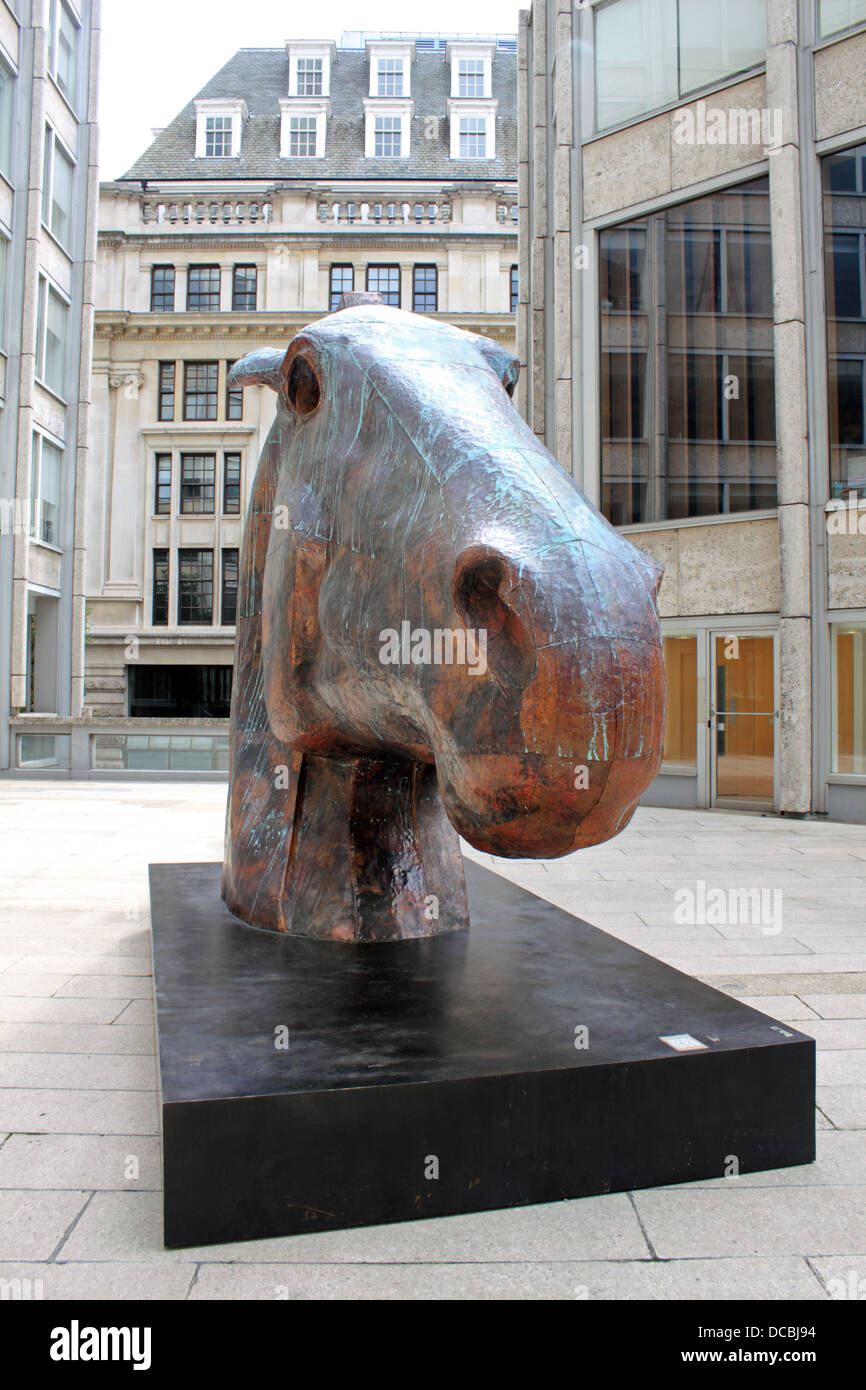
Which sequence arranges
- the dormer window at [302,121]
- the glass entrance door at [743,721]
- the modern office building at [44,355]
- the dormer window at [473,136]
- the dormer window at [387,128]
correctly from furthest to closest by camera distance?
the dormer window at [302,121], the dormer window at [387,128], the dormer window at [473,136], the modern office building at [44,355], the glass entrance door at [743,721]

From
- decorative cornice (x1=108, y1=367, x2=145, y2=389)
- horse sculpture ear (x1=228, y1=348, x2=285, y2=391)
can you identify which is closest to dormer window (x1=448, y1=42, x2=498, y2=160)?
decorative cornice (x1=108, y1=367, x2=145, y2=389)

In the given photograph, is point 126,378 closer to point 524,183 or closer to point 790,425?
point 524,183

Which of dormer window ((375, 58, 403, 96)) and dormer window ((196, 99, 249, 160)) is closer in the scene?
dormer window ((196, 99, 249, 160))

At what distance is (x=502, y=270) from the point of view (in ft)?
116

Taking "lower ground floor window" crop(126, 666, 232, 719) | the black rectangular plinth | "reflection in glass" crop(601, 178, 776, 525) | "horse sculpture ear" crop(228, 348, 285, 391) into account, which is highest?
"reflection in glass" crop(601, 178, 776, 525)

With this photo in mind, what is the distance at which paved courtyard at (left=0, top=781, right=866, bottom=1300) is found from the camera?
1892 mm

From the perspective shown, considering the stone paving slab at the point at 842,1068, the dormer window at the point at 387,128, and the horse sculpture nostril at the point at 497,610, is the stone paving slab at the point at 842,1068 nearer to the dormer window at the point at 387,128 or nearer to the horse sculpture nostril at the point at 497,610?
the horse sculpture nostril at the point at 497,610

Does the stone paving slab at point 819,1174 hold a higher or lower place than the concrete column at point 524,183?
lower

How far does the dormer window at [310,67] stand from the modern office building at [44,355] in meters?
21.2

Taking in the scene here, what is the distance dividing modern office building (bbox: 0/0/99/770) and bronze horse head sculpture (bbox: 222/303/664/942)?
1423cm

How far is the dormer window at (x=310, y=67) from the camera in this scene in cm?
4050

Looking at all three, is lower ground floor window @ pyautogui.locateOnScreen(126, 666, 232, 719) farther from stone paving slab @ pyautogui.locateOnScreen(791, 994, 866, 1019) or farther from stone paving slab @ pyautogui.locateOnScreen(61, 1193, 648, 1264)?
stone paving slab @ pyautogui.locateOnScreen(61, 1193, 648, 1264)

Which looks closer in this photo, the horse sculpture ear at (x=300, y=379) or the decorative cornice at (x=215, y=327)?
the horse sculpture ear at (x=300, y=379)

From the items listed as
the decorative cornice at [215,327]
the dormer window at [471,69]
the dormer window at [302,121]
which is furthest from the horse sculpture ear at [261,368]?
the dormer window at [471,69]
